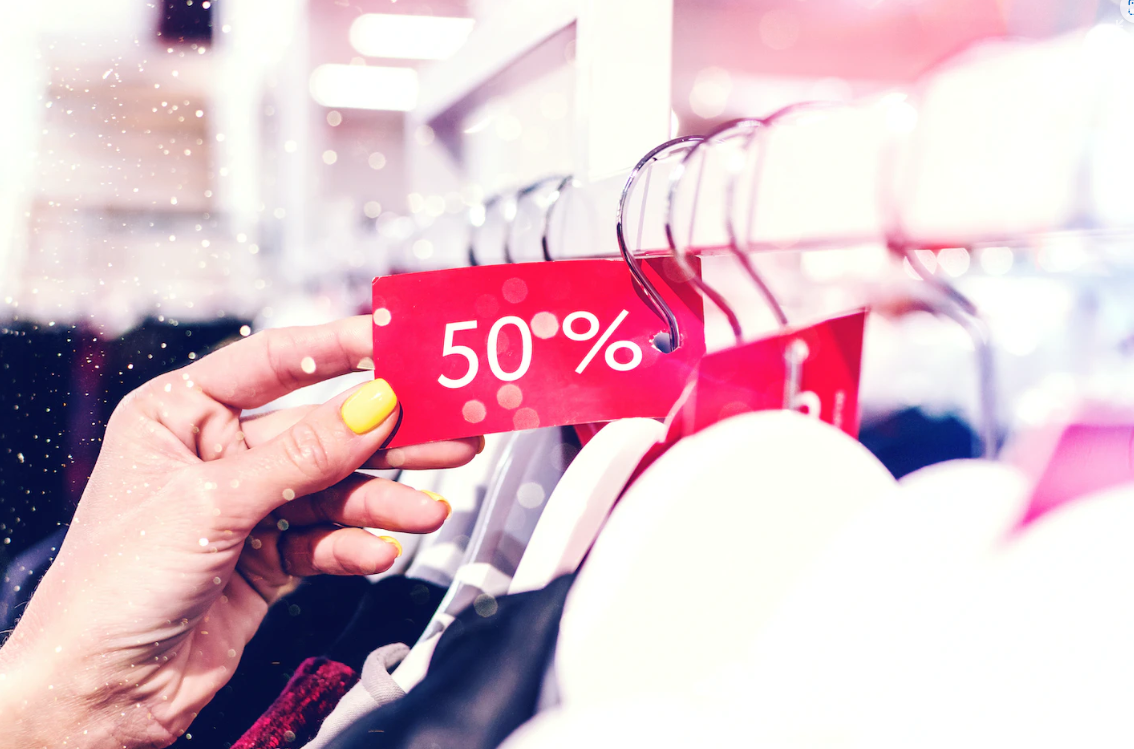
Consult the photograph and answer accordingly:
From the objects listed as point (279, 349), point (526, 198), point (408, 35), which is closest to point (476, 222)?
point (526, 198)

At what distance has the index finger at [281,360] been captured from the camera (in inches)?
16.4

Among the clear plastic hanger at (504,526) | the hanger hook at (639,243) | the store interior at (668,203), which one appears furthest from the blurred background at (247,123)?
the clear plastic hanger at (504,526)

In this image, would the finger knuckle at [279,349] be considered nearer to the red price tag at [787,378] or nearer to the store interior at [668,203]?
the store interior at [668,203]

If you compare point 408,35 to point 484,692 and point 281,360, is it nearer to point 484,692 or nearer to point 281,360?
point 281,360

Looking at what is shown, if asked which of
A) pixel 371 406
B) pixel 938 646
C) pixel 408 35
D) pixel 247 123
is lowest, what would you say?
pixel 938 646

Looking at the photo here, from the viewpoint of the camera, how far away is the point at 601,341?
38 cm

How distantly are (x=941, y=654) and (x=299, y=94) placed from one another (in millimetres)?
907

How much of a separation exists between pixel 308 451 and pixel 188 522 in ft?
0.29

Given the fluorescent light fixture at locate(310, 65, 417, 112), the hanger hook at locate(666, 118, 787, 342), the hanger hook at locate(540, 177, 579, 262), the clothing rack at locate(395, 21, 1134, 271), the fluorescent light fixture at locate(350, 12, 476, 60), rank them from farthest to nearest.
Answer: the fluorescent light fixture at locate(310, 65, 417, 112), the fluorescent light fixture at locate(350, 12, 476, 60), the hanger hook at locate(540, 177, 579, 262), the hanger hook at locate(666, 118, 787, 342), the clothing rack at locate(395, 21, 1134, 271)

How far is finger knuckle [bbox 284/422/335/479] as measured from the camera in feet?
1.21

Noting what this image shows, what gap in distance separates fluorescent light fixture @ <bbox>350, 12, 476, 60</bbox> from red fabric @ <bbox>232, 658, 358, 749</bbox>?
615 millimetres

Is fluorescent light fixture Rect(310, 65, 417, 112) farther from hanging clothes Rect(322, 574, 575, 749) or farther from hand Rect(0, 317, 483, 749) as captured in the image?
hanging clothes Rect(322, 574, 575, 749)

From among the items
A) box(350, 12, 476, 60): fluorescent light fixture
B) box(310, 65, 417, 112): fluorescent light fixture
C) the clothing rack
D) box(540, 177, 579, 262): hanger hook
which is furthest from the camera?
box(310, 65, 417, 112): fluorescent light fixture

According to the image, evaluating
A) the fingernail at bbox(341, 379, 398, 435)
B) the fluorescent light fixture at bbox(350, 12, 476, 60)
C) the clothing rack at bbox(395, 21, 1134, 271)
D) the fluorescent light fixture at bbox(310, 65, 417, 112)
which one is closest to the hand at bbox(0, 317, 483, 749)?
the fingernail at bbox(341, 379, 398, 435)
